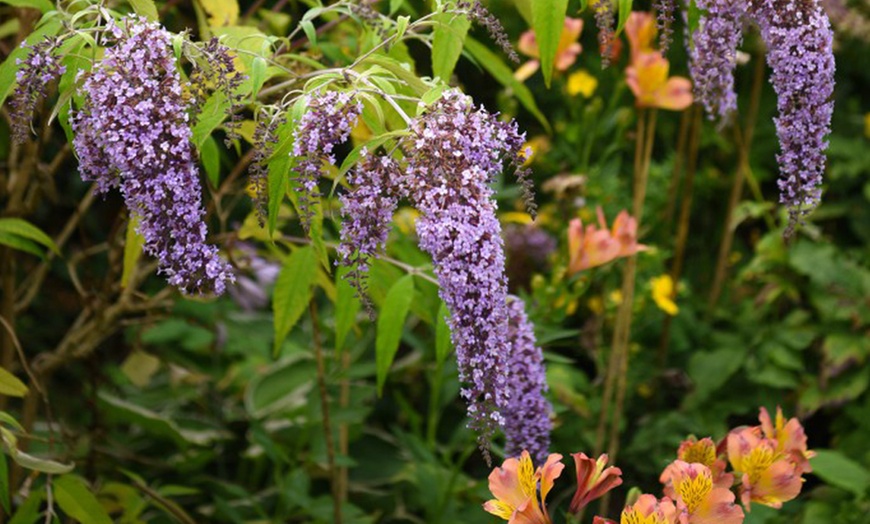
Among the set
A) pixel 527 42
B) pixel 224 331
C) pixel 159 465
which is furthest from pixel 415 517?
pixel 527 42

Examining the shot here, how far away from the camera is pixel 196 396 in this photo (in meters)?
3.12

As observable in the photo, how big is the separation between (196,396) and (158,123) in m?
1.86

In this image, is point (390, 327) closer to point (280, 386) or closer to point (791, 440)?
point (791, 440)

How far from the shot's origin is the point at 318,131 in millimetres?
1399

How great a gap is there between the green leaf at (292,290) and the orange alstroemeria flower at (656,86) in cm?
94

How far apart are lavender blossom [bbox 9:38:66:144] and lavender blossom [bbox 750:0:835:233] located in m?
0.91

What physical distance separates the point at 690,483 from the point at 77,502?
3.44 ft

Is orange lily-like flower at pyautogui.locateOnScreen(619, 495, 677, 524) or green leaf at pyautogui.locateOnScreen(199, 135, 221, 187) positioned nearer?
orange lily-like flower at pyautogui.locateOnScreen(619, 495, 677, 524)

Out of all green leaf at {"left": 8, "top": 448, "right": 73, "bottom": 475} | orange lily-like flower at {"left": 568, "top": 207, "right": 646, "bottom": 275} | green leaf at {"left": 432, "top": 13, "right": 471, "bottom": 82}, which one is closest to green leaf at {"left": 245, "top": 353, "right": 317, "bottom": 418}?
orange lily-like flower at {"left": 568, "top": 207, "right": 646, "bottom": 275}

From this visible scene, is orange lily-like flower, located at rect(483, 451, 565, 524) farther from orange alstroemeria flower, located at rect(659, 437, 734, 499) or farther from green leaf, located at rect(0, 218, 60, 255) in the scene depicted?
green leaf, located at rect(0, 218, 60, 255)

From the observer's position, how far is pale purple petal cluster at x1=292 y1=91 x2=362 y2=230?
1.40 meters

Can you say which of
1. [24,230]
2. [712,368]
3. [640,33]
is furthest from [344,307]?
[712,368]

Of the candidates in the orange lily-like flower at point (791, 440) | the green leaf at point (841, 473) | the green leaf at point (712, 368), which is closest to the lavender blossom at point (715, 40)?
the orange lily-like flower at point (791, 440)

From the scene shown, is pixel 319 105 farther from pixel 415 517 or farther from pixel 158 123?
pixel 415 517
